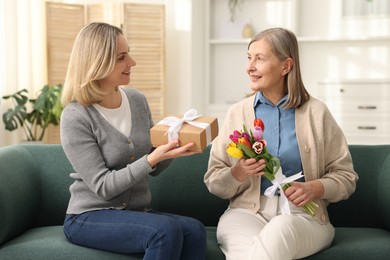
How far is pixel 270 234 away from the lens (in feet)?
6.89

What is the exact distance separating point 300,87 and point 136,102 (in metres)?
0.65

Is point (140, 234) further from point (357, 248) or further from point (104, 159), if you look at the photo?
point (357, 248)

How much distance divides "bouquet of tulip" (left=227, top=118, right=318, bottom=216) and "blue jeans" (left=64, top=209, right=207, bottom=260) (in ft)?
1.03

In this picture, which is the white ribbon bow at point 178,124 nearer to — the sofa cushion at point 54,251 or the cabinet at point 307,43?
the sofa cushion at point 54,251

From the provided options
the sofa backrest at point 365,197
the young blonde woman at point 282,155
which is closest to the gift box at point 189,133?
the young blonde woman at point 282,155

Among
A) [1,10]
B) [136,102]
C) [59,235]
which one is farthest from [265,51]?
[1,10]

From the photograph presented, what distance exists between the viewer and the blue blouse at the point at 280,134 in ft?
7.81

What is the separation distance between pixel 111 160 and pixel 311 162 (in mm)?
755

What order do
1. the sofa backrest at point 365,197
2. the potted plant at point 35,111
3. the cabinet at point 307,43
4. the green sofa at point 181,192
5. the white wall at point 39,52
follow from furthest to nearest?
the cabinet at point 307,43
the white wall at point 39,52
the potted plant at point 35,111
the sofa backrest at point 365,197
the green sofa at point 181,192

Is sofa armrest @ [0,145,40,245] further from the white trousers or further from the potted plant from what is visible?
the potted plant

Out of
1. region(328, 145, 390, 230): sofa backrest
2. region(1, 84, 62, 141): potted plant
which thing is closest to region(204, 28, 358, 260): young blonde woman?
region(328, 145, 390, 230): sofa backrest

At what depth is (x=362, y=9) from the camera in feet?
20.0

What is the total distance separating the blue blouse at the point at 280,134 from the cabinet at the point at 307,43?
11.0ft

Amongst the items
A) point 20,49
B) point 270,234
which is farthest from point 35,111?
point 270,234
